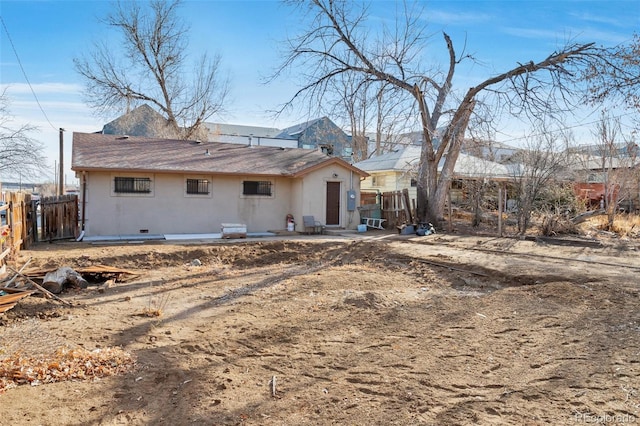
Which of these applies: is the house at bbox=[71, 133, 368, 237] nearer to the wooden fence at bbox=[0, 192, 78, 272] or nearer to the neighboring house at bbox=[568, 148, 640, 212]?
the wooden fence at bbox=[0, 192, 78, 272]

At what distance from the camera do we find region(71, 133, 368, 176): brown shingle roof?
1493 cm

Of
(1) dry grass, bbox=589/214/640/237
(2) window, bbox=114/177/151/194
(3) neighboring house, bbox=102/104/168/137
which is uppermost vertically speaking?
(3) neighboring house, bbox=102/104/168/137

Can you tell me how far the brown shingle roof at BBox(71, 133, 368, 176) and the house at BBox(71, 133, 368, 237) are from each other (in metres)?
0.04

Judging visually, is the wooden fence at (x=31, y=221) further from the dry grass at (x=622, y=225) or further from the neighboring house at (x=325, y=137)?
the neighboring house at (x=325, y=137)

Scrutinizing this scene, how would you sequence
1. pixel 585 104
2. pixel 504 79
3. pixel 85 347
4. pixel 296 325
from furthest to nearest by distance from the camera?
pixel 504 79 → pixel 585 104 → pixel 296 325 → pixel 85 347

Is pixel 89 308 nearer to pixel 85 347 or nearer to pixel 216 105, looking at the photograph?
pixel 85 347

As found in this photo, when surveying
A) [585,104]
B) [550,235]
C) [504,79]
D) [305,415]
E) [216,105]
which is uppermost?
[216,105]

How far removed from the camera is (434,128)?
17.5 meters

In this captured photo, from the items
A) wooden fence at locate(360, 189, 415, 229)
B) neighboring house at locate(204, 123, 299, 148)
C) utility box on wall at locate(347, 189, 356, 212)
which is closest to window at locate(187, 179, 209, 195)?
utility box on wall at locate(347, 189, 356, 212)

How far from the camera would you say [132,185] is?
15344 millimetres

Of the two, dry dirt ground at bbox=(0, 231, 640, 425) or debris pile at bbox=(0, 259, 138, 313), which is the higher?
debris pile at bbox=(0, 259, 138, 313)

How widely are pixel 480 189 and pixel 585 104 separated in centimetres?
551

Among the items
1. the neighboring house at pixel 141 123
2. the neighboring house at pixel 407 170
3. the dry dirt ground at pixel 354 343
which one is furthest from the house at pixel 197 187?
the neighboring house at pixel 141 123

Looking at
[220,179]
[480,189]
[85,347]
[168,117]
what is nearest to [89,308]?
[85,347]
